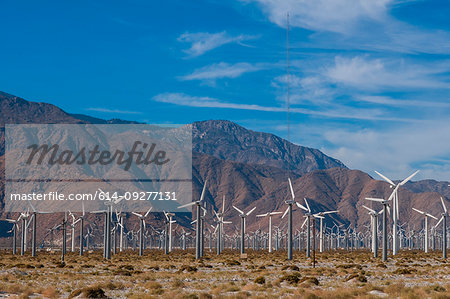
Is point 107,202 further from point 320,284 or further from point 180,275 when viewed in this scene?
point 320,284

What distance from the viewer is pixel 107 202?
83188 mm

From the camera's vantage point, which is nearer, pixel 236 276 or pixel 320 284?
pixel 320 284

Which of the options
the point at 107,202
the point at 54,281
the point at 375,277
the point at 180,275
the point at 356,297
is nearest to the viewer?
the point at 356,297

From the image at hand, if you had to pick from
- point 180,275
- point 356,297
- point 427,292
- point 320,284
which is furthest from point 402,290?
point 180,275

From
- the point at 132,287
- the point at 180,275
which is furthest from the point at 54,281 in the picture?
the point at 180,275

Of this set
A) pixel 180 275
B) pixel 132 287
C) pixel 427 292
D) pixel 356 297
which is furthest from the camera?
pixel 180 275

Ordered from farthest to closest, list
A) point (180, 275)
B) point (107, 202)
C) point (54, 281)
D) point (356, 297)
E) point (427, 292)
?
point (107, 202) < point (180, 275) < point (54, 281) < point (427, 292) < point (356, 297)

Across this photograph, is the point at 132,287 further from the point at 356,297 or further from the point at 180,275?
the point at 356,297

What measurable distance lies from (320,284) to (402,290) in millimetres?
6932

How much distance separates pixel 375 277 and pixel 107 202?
47.8 metres

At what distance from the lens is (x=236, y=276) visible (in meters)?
46.4

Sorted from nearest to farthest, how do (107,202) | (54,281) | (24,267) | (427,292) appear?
1. (427,292)
2. (54,281)
3. (24,267)
4. (107,202)

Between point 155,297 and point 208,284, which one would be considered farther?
point 208,284

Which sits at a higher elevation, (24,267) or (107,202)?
(107,202)
